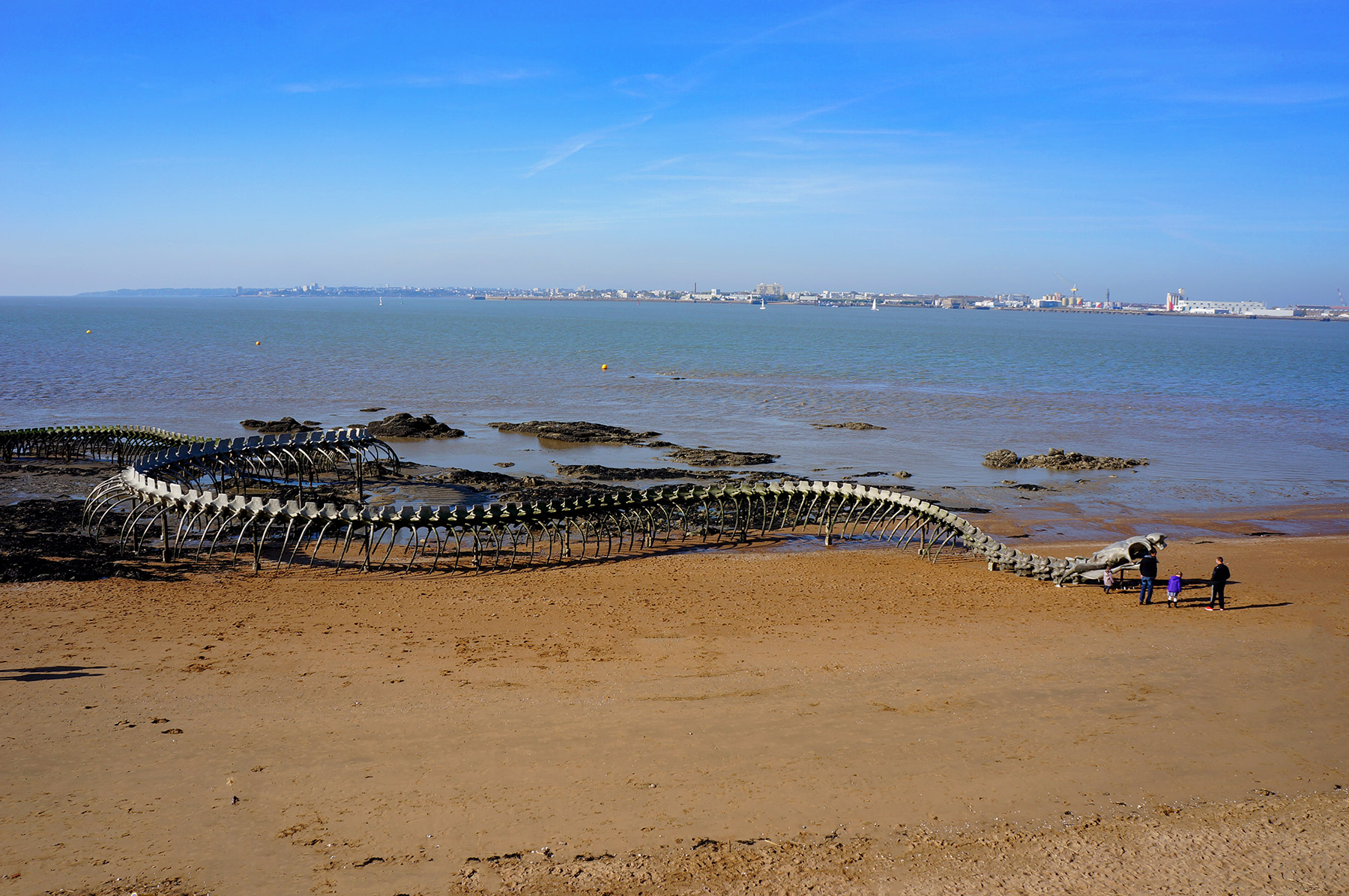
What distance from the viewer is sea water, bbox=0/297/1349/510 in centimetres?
3262

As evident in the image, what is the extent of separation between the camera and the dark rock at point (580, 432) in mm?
35906

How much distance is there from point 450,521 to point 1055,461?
78.4 feet

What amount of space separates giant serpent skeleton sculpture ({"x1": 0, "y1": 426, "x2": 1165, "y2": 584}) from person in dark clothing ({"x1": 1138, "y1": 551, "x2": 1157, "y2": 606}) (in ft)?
1.67

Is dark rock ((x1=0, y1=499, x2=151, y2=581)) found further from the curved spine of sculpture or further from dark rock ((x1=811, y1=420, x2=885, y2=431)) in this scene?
dark rock ((x1=811, y1=420, x2=885, y2=431))

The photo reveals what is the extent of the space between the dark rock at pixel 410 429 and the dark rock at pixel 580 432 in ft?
9.31

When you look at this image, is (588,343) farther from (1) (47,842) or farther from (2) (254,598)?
(1) (47,842)

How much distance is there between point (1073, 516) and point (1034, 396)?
3541cm

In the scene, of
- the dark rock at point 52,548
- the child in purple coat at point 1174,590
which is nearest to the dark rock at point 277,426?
the dark rock at point 52,548

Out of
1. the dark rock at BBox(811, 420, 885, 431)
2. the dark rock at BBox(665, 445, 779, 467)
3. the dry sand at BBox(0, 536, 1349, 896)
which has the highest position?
the dark rock at BBox(811, 420, 885, 431)

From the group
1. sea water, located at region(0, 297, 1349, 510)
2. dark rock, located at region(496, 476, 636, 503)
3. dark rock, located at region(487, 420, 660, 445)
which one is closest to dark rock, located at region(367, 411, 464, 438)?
sea water, located at region(0, 297, 1349, 510)

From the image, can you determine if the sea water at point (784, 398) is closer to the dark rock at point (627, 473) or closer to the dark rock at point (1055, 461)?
the dark rock at point (1055, 461)

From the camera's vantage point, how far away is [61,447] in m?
29.8

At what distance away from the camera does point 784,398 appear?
5325 centimetres

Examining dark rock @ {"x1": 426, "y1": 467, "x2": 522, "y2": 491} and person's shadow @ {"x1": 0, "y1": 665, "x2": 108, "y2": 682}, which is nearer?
person's shadow @ {"x1": 0, "y1": 665, "x2": 108, "y2": 682}
